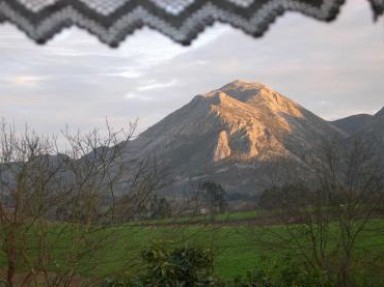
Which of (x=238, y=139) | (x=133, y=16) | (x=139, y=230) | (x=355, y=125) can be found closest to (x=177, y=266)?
(x=139, y=230)

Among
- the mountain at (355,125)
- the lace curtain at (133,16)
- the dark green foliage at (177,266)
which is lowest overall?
the dark green foliage at (177,266)

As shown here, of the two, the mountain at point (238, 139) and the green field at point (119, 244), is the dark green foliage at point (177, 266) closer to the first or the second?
the green field at point (119, 244)

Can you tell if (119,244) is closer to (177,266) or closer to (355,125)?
(177,266)

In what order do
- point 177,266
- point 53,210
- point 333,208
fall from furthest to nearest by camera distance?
point 333,208
point 53,210
point 177,266

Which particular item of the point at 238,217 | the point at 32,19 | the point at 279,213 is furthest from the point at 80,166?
the point at 32,19

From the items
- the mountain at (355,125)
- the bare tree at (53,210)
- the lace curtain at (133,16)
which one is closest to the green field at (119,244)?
the bare tree at (53,210)

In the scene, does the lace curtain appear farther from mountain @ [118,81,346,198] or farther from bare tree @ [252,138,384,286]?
bare tree @ [252,138,384,286]
